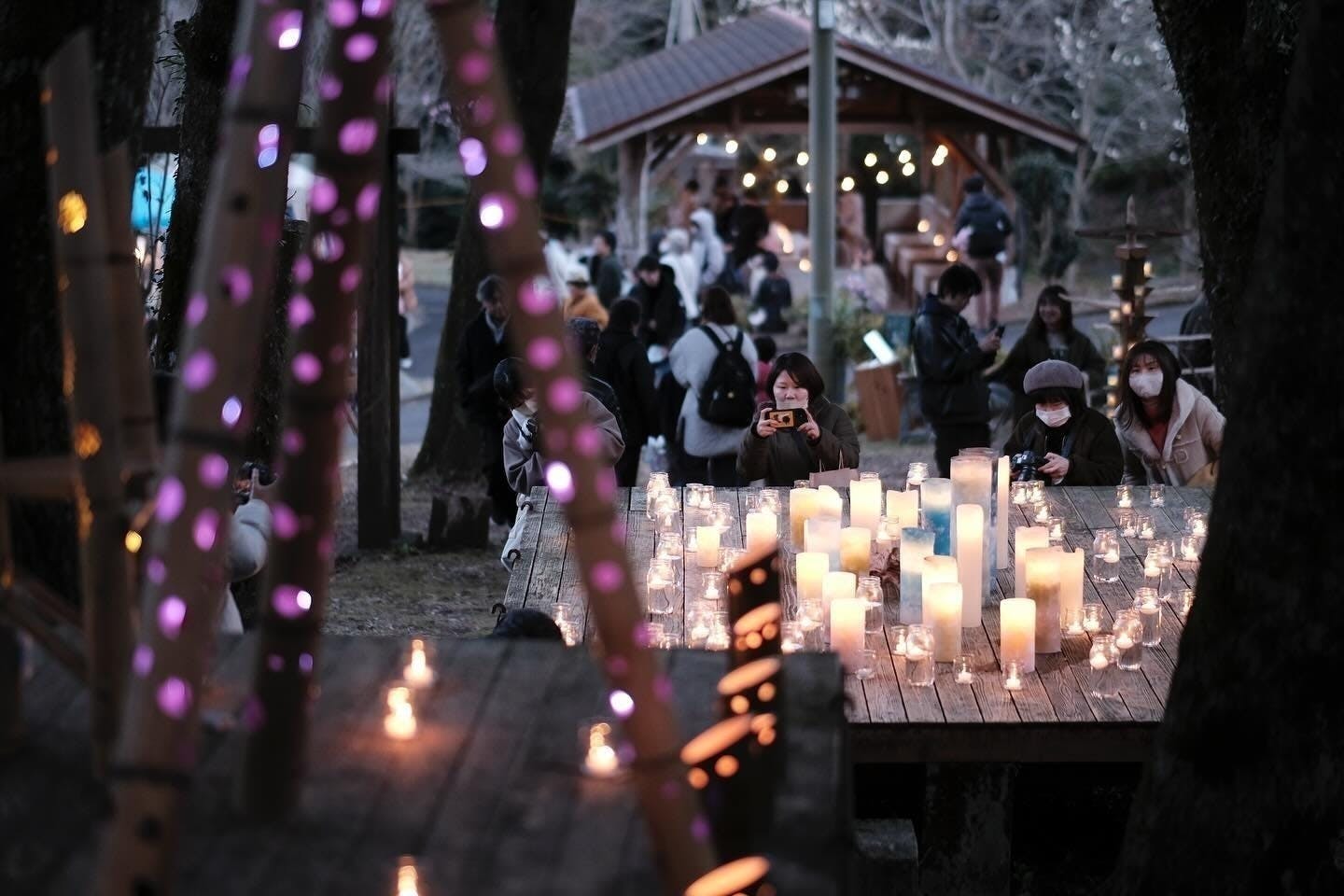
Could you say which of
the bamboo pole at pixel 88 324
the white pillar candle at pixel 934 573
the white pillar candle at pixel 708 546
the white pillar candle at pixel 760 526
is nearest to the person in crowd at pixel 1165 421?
the white pillar candle at pixel 760 526

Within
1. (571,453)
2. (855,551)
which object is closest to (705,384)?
(855,551)

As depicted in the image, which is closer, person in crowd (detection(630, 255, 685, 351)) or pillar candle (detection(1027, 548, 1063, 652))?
pillar candle (detection(1027, 548, 1063, 652))

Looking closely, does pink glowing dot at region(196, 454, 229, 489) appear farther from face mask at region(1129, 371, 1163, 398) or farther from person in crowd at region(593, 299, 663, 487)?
person in crowd at region(593, 299, 663, 487)

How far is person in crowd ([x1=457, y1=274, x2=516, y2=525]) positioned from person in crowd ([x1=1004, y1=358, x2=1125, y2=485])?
350 cm

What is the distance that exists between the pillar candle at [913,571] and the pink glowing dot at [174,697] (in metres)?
3.81

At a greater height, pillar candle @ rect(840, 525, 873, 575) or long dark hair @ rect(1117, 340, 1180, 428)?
long dark hair @ rect(1117, 340, 1180, 428)

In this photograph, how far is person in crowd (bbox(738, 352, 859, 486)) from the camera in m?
9.00

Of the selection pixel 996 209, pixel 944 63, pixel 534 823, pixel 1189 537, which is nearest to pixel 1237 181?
pixel 1189 537

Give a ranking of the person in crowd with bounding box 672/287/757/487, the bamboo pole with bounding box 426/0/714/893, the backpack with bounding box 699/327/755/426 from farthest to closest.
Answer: the person in crowd with bounding box 672/287/757/487, the backpack with bounding box 699/327/755/426, the bamboo pole with bounding box 426/0/714/893

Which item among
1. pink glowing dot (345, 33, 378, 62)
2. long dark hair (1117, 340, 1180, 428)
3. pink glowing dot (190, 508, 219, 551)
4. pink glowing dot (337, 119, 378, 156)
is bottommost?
long dark hair (1117, 340, 1180, 428)

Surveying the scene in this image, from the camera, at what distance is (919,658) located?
6.00 m

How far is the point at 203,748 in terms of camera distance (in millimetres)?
3607

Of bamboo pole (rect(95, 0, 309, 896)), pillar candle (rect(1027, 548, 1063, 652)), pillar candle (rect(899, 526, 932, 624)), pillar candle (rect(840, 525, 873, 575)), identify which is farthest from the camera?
pillar candle (rect(840, 525, 873, 575))

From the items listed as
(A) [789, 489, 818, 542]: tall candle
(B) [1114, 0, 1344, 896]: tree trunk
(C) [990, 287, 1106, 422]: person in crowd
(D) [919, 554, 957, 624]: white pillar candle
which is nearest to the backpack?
(C) [990, 287, 1106, 422]: person in crowd
